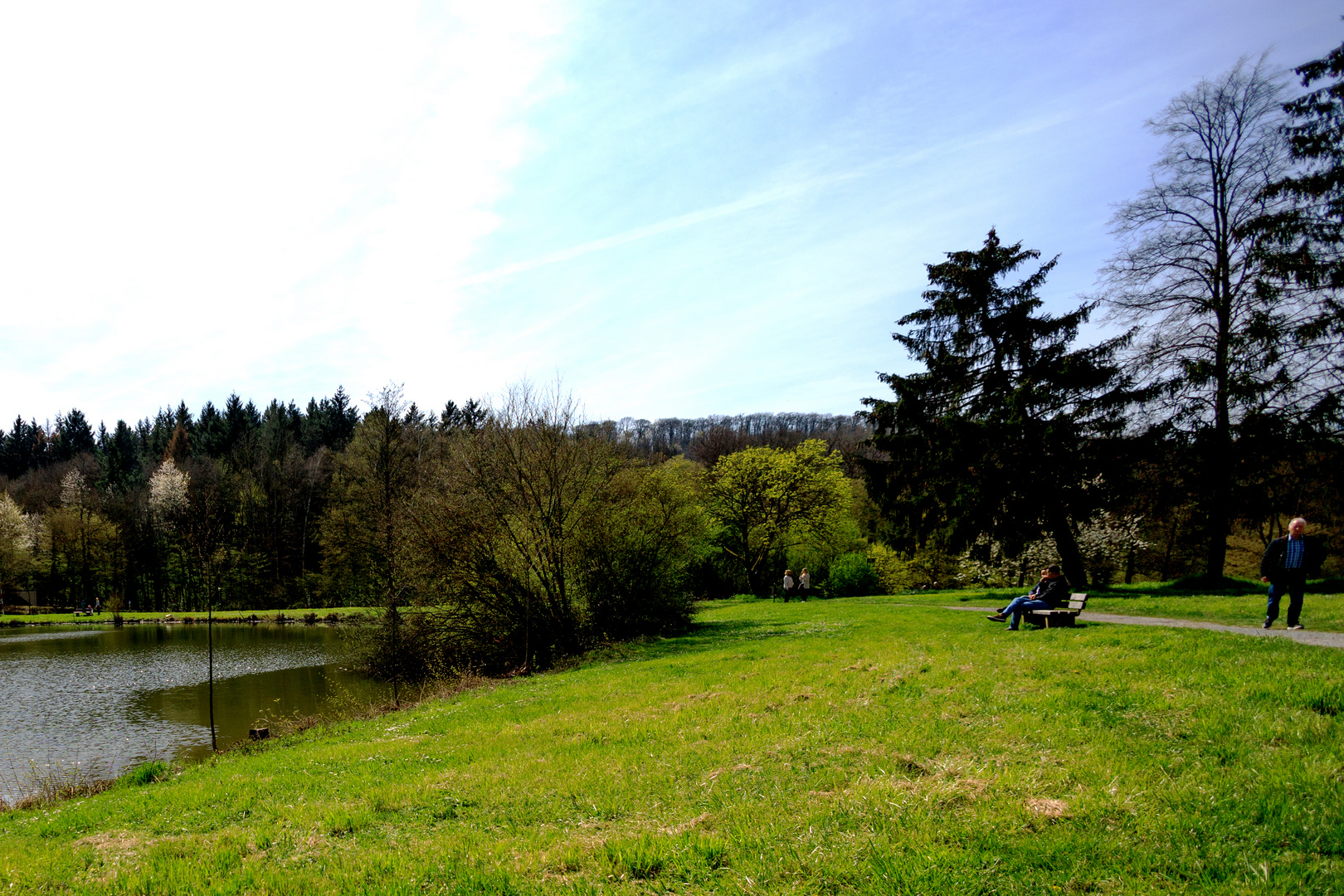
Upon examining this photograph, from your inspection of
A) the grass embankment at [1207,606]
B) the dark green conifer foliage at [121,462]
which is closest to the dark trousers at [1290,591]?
the grass embankment at [1207,606]

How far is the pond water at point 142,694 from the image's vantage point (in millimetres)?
15891

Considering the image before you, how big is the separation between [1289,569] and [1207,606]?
5.36 meters

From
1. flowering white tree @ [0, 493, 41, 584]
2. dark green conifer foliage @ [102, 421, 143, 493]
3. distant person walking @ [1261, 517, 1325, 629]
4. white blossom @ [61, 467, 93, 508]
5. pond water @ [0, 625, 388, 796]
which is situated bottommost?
pond water @ [0, 625, 388, 796]

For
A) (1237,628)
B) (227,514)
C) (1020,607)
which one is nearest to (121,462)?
(227,514)

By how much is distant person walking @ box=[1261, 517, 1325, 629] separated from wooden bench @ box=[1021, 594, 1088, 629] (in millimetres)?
2947

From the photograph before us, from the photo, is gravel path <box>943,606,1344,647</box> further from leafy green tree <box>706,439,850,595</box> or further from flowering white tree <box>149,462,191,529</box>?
flowering white tree <box>149,462,191,529</box>

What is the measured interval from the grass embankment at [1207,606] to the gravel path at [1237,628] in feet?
1.02

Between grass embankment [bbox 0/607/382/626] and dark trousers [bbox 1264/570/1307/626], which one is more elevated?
dark trousers [bbox 1264/570/1307/626]

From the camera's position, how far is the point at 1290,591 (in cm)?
1214

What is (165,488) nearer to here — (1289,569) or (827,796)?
(827,796)

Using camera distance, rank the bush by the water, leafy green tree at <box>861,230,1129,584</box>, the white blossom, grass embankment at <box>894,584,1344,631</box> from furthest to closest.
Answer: the white blossom < the bush by the water < leafy green tree at <box>861,230,1129,584</box> < grass embankment at <box>894,584,1344,631</box>

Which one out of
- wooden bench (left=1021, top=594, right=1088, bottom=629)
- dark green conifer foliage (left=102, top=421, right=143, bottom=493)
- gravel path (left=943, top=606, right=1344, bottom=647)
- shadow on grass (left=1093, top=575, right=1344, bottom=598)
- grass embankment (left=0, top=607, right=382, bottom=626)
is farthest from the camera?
dark green conifer foliage (left=102, top=421, right=143, bottom=493)

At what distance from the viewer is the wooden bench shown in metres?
13.8

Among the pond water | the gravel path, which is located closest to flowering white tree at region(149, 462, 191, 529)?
the pond water
